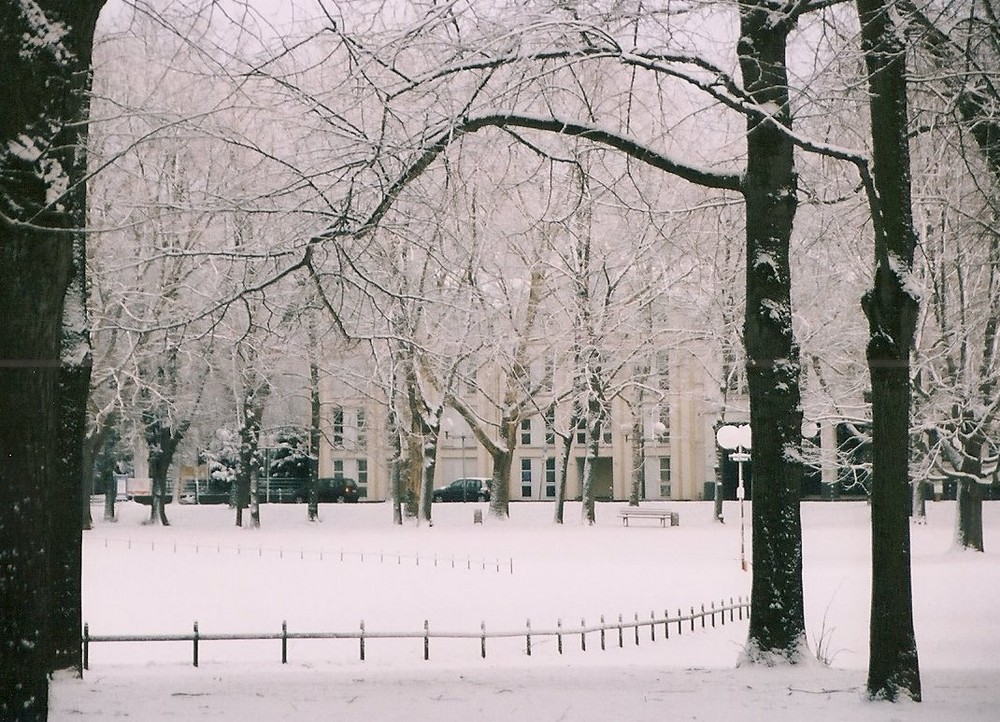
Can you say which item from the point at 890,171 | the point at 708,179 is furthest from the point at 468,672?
the point at 890,171

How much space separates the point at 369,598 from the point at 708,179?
1185cm

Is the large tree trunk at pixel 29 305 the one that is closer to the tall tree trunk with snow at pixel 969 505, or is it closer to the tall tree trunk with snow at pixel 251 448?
the tall tree trunk with snow at pixel 969 505

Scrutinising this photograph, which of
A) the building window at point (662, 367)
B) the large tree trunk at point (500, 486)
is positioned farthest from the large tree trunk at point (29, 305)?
the building window at point (662, 367)

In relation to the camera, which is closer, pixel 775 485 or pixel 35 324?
pixel 35 324

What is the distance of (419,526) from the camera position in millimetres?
42844

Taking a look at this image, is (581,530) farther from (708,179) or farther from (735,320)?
(708,179)

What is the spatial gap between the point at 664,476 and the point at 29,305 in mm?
73430

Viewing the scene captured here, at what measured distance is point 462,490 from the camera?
243 ft

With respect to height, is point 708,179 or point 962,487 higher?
point 708,179

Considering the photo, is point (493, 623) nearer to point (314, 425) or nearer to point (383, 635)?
point (383, 635)

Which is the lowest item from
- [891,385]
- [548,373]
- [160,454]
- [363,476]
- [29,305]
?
[363,476]

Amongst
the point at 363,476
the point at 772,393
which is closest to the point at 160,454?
the point at 363,476

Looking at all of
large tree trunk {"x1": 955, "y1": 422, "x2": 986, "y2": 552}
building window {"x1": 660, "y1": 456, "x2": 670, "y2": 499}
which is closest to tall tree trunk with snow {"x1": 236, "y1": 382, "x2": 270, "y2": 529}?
large tree trunk {"x1": 955, "y1": 422, "x2": 986, "y2": 552}

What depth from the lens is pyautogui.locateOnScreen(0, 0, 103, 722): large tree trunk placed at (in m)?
6.51
